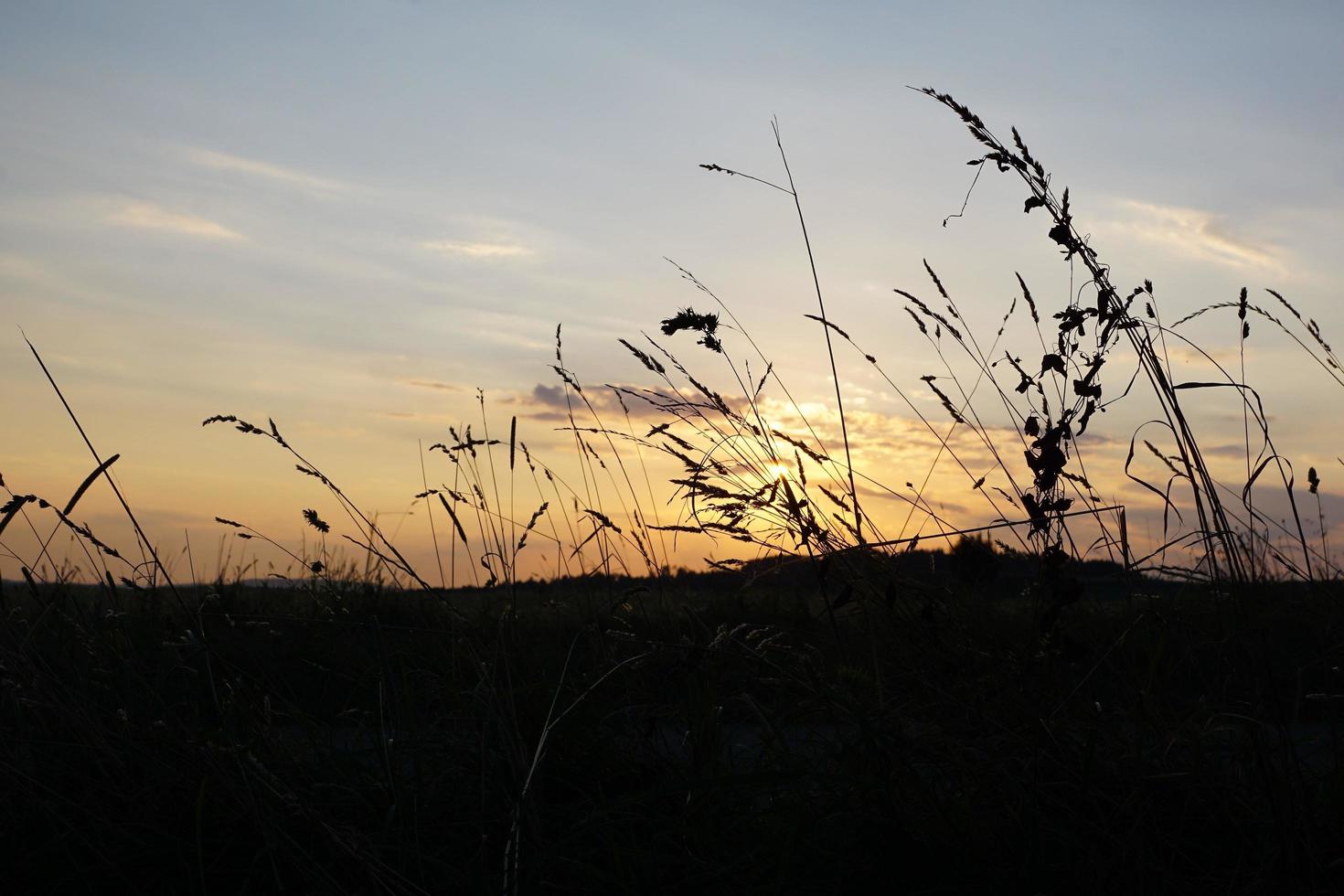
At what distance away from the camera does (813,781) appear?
2.12 m

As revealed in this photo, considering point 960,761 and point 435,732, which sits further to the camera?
point 435,732

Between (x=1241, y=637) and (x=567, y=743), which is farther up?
(x=1241, y=637)

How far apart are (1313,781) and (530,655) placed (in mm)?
2179

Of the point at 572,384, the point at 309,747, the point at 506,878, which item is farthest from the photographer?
the point at 572,384

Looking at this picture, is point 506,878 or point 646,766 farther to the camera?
point 646,766

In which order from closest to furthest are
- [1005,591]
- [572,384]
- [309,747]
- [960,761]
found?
[960,761], [309,747], [572,384], [1005,591]

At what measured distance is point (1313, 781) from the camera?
1861 millimetres

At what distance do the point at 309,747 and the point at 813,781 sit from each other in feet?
3.76

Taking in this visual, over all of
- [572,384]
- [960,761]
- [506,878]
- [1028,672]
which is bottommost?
[506,878]

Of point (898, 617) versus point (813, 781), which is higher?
point (898, 617)

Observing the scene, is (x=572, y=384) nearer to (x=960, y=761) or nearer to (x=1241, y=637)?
(x=960, y=761)

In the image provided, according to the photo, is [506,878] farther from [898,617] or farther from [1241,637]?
[1241,637]

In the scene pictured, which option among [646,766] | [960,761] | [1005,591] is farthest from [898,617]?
[1005,591]

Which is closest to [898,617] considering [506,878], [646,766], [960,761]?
[960,761]
